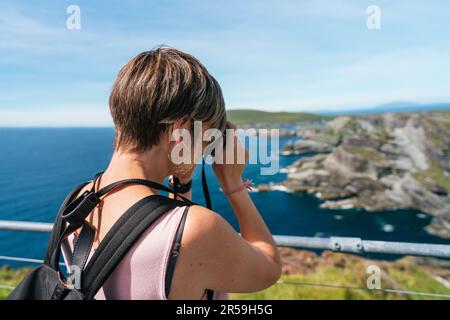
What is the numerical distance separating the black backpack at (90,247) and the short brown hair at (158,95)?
20 cm

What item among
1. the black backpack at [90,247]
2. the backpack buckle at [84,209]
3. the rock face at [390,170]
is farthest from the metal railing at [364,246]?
the rock face at [390,170]

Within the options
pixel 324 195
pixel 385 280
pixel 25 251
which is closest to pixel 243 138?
pixel 385 280

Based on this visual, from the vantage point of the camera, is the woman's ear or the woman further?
the woman's ear

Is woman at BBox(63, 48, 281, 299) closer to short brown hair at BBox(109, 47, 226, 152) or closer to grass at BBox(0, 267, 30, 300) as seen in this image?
short brown hair at BBox(109, 47, 226, 152)

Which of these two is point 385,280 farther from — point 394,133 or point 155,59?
point 394,133

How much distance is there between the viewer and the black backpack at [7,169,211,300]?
0.89m

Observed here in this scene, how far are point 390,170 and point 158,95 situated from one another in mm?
82439

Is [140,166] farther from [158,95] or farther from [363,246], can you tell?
[363,246]

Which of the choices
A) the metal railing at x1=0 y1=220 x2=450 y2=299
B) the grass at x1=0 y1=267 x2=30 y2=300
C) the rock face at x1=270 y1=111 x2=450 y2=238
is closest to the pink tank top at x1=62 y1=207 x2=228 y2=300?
the metal railing at x1=0 y1=220 x2=450 y2=299

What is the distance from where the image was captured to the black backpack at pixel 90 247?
89cm

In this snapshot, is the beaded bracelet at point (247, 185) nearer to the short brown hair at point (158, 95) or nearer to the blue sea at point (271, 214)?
the short brown hair at point (158, 95)

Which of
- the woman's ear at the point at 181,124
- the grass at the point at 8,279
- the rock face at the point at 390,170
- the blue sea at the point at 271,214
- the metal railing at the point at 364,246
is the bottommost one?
the blue sea at the point at 271,214

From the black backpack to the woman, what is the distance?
0.09ft

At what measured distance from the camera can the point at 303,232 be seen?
54.8 meters
